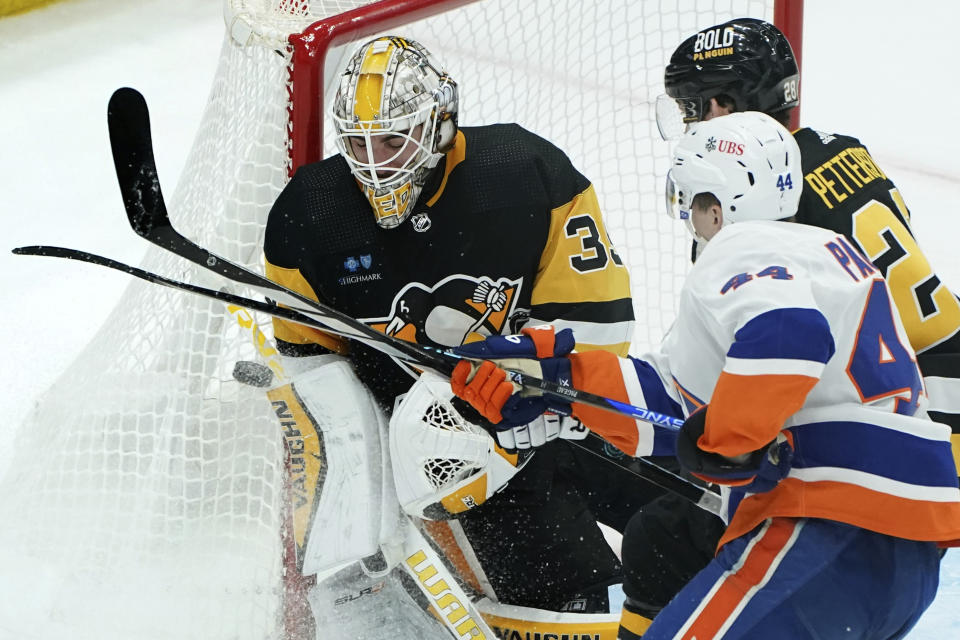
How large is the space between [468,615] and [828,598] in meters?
0.85

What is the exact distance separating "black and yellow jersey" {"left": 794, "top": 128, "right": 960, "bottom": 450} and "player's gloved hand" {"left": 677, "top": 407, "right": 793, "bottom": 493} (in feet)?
1.72

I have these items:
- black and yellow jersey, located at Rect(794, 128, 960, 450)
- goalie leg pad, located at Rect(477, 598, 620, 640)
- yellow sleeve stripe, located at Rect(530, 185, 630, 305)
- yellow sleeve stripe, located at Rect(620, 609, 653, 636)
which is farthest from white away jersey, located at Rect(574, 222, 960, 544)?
goalie leg pad, located at Rect(477, 598, 620, 640)

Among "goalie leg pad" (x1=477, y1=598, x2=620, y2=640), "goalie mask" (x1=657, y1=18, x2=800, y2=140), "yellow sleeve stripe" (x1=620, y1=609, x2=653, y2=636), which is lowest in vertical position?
"goalie leg pad" (x1=477, y1=598, x2=620, y2=640)

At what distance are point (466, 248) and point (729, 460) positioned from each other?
80 cm

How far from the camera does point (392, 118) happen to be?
6.86ft

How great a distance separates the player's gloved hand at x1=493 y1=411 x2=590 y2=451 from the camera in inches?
86.6

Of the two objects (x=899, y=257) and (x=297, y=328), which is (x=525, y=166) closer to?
(x=297, y=328)

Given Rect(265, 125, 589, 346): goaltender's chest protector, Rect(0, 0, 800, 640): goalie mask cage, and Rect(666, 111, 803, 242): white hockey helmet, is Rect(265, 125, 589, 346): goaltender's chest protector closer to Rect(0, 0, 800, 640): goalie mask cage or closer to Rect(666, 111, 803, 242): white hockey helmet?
Rect(0, 0, 800, 640): goalie mask cage

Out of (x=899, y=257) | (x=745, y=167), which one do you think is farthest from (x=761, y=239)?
(x=899, y=257)

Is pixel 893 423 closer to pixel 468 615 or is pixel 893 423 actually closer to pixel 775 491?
pixel 775 491

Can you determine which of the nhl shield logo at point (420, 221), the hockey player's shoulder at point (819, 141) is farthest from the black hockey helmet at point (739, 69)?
the nhl shield logo at point (420, 221)

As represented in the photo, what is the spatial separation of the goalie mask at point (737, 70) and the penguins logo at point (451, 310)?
606 millimetres

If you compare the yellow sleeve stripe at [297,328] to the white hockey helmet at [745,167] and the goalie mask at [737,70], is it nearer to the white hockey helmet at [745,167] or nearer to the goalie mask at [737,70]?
the white hockey helmet at [745,167]

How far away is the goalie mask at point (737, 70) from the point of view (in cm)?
241
